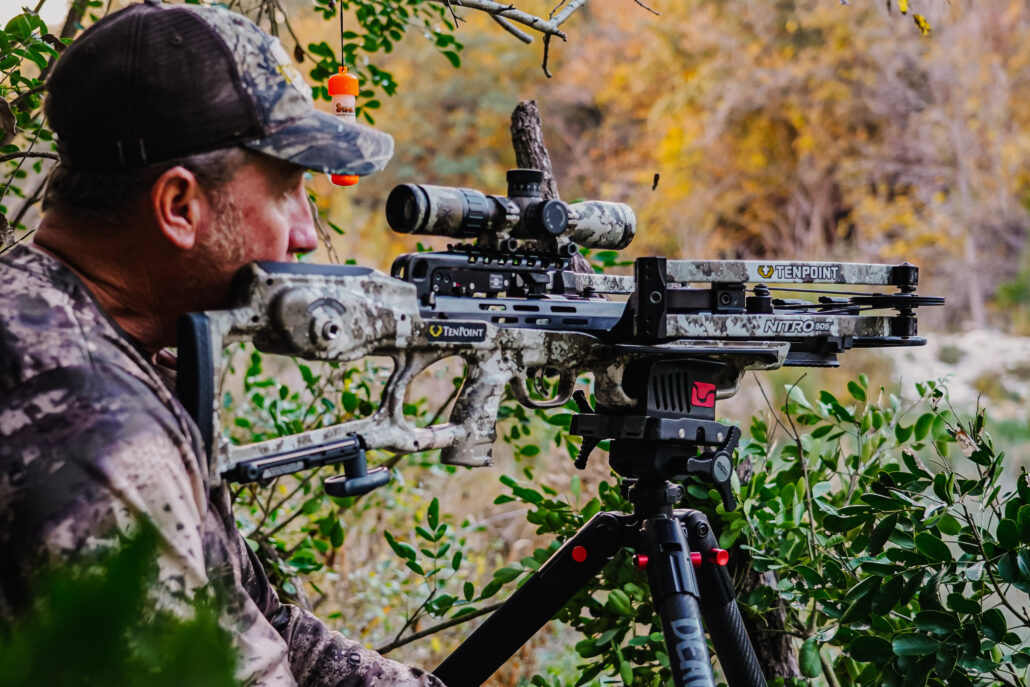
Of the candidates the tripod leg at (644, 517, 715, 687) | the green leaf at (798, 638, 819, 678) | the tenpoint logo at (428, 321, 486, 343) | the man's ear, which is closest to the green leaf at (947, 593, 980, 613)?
the green leaf at (798, 638, 819, 678)

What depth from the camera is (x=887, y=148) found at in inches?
583

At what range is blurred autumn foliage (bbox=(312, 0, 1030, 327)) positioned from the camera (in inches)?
544

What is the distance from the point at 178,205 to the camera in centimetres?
153

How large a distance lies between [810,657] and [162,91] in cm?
168

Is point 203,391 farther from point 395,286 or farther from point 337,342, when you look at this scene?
point 395,286

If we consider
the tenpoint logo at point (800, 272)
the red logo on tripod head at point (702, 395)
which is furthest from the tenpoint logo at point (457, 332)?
the tenpoint logo at point (800, 272)

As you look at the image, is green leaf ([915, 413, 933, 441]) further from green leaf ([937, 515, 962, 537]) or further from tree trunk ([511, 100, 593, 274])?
tree trunk ([511, 100, 593, 274])

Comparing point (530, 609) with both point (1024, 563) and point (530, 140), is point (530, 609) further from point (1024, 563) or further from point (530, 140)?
point (530, 140)

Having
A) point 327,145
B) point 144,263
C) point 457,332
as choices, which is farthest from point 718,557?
point 144,263

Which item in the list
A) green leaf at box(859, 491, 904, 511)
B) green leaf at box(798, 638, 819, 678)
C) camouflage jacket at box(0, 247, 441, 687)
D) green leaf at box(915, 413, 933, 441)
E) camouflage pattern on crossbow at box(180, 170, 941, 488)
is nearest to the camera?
camouflage jacket at box(0, 247, 441, 687)

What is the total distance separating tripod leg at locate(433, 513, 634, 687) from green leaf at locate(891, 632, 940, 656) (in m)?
0.55

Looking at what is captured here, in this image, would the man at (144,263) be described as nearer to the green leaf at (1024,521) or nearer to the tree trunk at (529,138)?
the tree trunk at (529,138)

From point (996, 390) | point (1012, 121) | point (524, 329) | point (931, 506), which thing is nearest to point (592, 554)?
point (524, 329)

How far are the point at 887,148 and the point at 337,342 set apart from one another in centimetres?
1435
